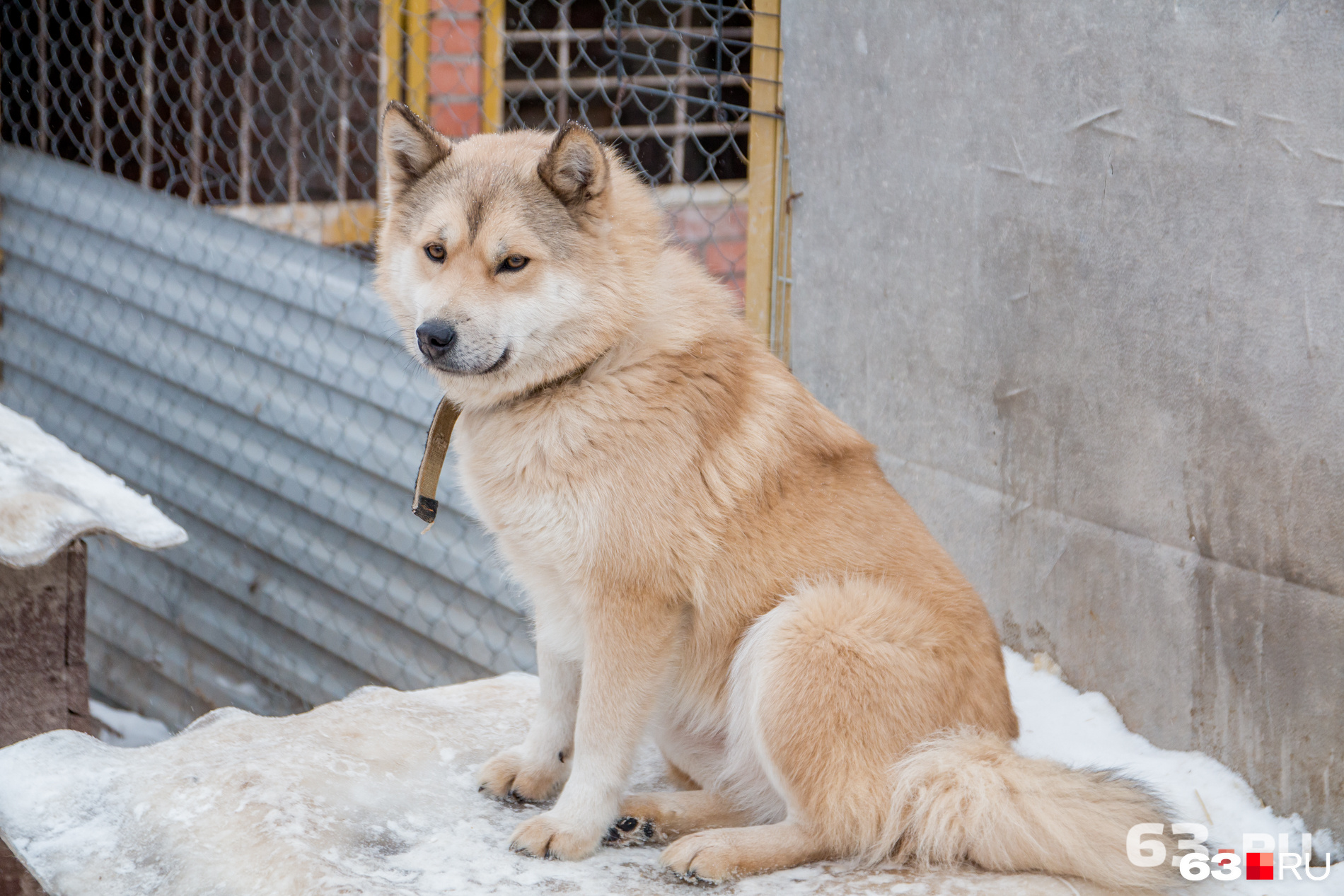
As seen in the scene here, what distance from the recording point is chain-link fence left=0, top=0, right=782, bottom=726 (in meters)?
4.52

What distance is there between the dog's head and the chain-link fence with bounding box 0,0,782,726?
2.02m

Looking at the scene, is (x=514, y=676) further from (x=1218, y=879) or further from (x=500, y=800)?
(x=1218, y=879)

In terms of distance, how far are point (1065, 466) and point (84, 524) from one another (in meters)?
2.45

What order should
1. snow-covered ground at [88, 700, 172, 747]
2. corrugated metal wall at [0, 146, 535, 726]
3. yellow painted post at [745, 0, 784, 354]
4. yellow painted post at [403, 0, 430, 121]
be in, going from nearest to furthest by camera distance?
yellow painted post at [745, 0, 784, 354], corrugated metal wall at [0, 146, 535, 726], yellow painted post at [403, 0, 430, 121], snow-covered ground at [88, 700, 172, 747]

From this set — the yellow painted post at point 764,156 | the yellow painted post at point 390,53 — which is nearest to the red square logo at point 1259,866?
the yellow painted post at point 764,156

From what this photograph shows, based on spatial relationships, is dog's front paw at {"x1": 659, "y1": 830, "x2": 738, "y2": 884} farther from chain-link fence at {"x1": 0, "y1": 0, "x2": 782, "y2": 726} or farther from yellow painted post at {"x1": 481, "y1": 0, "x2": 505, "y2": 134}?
yellow painted post at {"x1": 481, "y1": 0, "x2": 505, "y2": 134}

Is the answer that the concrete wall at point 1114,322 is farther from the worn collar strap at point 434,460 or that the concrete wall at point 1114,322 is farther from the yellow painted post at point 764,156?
the worn collar strap at point 434,460

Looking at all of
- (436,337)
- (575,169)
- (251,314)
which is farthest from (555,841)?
(251,314)

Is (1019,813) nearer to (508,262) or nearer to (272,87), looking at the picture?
(508,262)

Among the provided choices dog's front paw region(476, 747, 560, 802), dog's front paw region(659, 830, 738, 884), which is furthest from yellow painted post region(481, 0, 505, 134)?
dog's front paw region(659, 830, 738, 884)

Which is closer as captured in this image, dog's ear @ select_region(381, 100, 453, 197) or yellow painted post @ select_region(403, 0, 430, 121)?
dog's ear @ select_region(381, 100, 453, 197)

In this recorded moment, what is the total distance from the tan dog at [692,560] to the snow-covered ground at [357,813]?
0.23ft

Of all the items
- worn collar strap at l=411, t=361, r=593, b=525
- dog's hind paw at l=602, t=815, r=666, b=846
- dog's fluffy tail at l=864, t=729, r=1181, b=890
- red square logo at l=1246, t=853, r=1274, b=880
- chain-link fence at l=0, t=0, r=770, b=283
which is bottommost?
red square logo at l=1246, t=853, r=1274, b=880

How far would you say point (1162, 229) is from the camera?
2.40 metres
